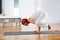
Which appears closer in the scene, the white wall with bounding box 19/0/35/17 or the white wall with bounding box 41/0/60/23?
the white wall with bounding box 19/0/35/17

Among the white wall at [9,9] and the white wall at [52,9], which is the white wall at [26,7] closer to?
the white wall at [9,9]

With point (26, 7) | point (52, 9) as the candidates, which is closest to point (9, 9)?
point (26, 7)

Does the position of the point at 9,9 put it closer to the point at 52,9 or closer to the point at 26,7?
the point at 26,7

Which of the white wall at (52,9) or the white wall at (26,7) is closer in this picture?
the white wall at (26,7)

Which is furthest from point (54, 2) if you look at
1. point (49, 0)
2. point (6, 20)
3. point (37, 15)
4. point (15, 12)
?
point (37, 15)

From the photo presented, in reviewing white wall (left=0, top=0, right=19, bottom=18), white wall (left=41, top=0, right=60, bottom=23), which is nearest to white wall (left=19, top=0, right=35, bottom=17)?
white wall (left=0, top=0, right=19, bottom=18)

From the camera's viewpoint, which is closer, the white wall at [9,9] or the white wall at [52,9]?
the white wall at [9,9]

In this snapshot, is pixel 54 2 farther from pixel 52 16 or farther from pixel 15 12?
pixel 15 12

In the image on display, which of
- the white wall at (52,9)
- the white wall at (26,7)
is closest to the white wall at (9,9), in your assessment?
the white wall at (26,7)

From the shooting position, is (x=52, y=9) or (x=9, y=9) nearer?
(x=9, y=9)

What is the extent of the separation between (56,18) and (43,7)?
0.53 m

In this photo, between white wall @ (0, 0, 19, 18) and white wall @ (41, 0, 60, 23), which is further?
white wall @ (41, 0, 60, 23)

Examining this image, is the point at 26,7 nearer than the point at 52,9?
Yes

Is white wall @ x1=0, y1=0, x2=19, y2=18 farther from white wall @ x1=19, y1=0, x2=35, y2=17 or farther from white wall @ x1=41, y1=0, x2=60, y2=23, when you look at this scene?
white wall @ x1=41, y1=0, x2=60, y2=23
